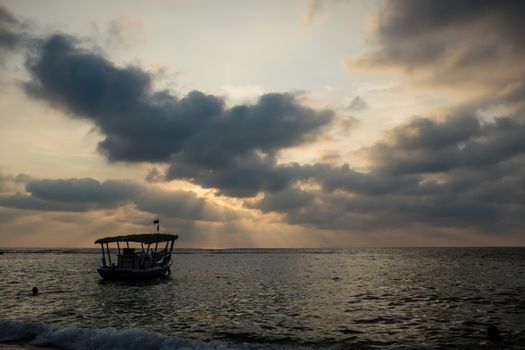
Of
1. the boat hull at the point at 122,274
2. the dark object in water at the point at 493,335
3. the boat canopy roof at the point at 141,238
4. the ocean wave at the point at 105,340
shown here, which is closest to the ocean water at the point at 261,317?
the ocean wave at the point at 105,340

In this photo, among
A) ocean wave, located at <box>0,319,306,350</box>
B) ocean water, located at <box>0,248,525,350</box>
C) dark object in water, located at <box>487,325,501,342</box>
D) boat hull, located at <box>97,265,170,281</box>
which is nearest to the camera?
ocean wave, located at <box>0,319,306,350</box>

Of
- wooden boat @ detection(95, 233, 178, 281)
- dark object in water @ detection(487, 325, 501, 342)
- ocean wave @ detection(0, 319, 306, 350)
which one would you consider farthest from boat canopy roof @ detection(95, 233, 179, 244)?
dark object in water @ detection(487, 325, 501, 342)

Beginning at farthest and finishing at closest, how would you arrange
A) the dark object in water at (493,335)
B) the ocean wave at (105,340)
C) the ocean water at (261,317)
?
the dark object in water at (493,335) < the ocean water at (261,317) < the ocean wave at (105,340)

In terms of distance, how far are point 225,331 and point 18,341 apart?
9590mm

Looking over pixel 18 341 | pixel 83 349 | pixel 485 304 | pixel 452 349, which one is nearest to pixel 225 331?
pixel 83 349

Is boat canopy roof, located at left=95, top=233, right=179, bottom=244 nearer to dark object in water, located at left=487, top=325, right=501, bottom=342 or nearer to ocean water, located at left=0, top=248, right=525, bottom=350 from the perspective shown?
ocean water, located at left=0, top=248, right=525, bottom=350

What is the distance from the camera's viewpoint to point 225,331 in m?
20.6

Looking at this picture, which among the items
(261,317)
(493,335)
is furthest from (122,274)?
(493,335)

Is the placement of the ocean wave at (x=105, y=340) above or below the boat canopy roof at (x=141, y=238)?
below

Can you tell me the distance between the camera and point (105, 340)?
16.9 meters

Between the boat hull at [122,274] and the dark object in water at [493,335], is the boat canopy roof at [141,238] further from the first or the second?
the dark object in water at [493,335]

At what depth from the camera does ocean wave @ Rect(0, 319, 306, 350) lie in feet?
53.3

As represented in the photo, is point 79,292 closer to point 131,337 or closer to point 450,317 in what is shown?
point 131,337

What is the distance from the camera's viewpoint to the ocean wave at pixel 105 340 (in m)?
16.2
